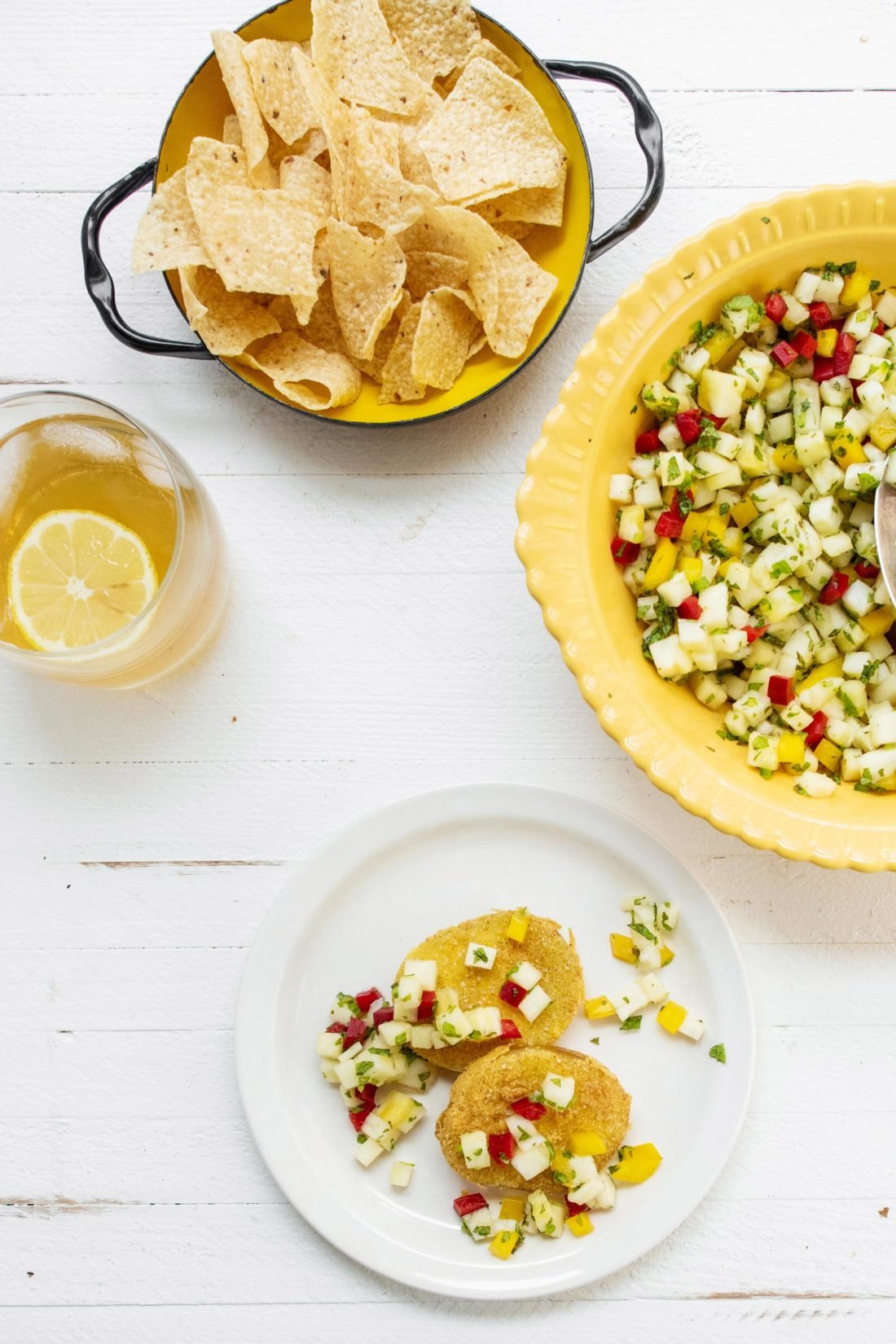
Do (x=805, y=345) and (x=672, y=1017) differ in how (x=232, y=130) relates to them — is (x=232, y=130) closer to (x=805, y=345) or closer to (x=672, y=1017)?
(x=805, y=345)

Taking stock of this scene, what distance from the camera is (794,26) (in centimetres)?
163

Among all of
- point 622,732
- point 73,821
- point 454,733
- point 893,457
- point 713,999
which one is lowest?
point 713,999

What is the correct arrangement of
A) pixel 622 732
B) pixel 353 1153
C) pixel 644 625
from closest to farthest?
1. pixel 622 732
2. pixel 644 625
3. pixel 353 1153

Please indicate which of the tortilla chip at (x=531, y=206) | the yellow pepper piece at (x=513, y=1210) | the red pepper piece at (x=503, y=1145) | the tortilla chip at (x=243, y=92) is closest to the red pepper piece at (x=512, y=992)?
the red pepper piece at (x=503, y=1145)

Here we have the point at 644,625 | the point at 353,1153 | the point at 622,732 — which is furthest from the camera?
the point at 353,1153

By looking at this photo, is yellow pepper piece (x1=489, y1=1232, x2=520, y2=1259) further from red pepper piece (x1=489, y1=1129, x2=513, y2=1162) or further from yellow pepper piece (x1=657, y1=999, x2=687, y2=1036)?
yellow pepper piece (x1=657, y1=999, x2=687, y2=1036)

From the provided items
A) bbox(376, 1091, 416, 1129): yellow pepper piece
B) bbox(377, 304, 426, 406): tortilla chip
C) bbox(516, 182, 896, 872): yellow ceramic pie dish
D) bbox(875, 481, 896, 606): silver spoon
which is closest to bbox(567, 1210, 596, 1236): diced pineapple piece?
bbox(376, 1091, 416, 1129): yellow pepper piece

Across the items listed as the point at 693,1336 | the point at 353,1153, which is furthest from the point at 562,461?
the point at 693,1336

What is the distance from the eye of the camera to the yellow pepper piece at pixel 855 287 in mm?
1413

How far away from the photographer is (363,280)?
1466 millimetres

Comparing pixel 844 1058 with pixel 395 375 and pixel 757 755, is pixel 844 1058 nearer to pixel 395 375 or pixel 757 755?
pixel 757 755

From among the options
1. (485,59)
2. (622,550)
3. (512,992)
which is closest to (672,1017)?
(512,992)

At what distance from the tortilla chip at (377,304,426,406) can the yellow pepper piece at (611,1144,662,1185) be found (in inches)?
43.3

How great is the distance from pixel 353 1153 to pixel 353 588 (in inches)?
32.5
